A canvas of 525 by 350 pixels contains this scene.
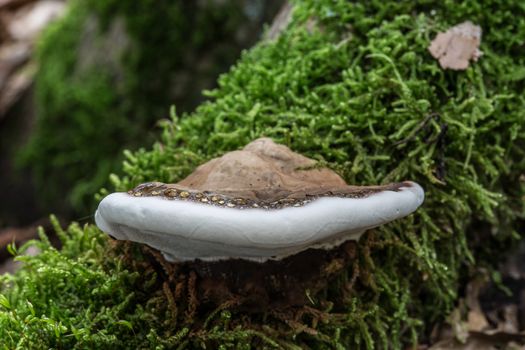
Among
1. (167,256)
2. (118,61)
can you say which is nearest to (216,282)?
(167,256)

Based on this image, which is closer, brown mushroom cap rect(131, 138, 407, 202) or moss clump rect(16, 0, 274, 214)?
brown mushroom cap rect(131, 138, 407, 202)

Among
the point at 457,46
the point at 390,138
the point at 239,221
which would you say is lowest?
the point at 390,138

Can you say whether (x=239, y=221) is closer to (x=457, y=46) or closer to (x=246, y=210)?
(x=246, y=210)

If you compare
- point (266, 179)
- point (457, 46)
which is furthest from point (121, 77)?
point (266, 179)

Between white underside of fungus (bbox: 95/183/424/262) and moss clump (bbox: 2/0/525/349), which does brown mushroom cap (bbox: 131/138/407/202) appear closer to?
white underside of fungus (bbox: 95/183/424/262)

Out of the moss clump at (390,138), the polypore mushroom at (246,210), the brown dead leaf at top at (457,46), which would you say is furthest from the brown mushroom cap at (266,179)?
the brown dead leaf at top at (457,46)

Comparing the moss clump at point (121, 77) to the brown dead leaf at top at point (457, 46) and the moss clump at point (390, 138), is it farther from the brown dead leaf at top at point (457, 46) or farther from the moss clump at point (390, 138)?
the brown dead leaf at top at point (457, 46)

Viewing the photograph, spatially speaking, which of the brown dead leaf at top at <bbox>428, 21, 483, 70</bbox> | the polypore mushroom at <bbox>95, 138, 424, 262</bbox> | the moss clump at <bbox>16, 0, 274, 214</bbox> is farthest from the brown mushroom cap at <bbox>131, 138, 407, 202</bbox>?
the moss clump at <bbox>16, 0, 274, 214</bbox>
